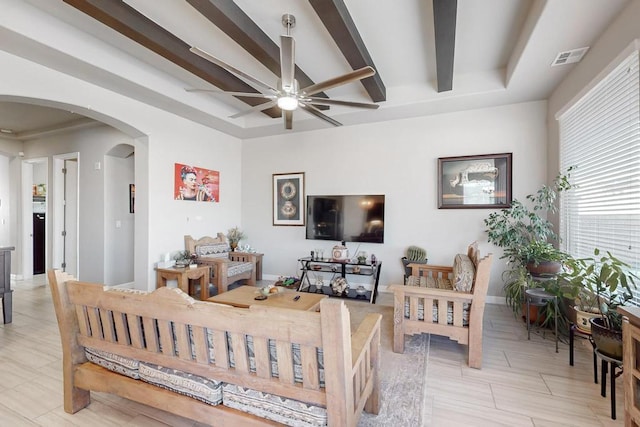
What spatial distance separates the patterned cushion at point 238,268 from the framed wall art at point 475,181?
312 centimetres

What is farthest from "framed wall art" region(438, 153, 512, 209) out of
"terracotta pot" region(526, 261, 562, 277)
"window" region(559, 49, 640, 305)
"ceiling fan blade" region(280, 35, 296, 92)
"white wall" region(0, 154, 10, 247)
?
"white wall" region(0, 154, 10, 247)

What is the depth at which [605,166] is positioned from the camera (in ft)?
8.03

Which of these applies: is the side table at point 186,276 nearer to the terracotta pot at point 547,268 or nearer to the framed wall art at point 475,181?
the framed wall art at point 475,181

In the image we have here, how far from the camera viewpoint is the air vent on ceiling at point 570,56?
8.43ft

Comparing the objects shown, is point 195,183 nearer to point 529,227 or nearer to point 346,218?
point 346,218

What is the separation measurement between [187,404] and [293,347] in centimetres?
67

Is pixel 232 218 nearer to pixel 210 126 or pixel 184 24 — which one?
pixel 210 126

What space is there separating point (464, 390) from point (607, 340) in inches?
36.5

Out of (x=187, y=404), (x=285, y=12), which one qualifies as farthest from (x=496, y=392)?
(x=285, y=12)

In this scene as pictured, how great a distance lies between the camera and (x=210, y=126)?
4812mm

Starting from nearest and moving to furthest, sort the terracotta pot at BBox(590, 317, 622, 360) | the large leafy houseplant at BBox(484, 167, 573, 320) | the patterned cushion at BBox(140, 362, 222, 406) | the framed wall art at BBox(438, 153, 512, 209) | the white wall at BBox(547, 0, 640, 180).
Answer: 1. the patterned cushion at BBox(140, 362, 222, 406)
2. the terracotta pot at BBox(590, 317, 622, 360)
3. the white wall at BBox(547, 0, 640, 180)
4. the large leafy houseplant at BBox(484, 167, 573, 320)
5. the framed wall art at BBox(438, 153, 512, 209)

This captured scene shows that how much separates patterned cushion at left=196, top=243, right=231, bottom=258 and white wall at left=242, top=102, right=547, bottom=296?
27.9 inches

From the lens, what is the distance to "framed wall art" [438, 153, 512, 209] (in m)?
3.84

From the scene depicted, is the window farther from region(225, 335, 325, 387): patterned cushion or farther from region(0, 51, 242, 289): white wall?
region(0, 51, 242, 289): white wall
